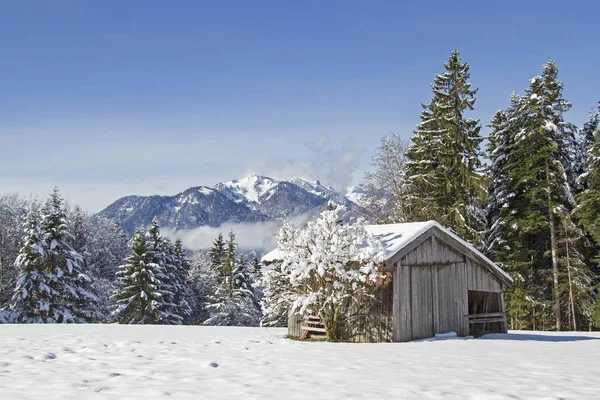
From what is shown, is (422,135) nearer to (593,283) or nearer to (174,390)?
(593,283)

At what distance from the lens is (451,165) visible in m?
28.6

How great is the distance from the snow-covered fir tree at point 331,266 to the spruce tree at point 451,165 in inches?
508

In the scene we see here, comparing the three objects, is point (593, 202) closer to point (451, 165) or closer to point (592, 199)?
point (592, 199)

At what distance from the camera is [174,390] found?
625 centimetres

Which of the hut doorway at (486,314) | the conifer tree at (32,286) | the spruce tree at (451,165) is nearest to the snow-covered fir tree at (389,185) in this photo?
the spruce tree at (451,165)

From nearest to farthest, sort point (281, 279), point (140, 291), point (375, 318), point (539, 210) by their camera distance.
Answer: point (375, 318), point (281, 279), point (539, 210), point (140, 291)

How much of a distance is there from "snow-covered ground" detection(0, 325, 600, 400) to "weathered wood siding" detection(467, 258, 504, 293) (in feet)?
22.1

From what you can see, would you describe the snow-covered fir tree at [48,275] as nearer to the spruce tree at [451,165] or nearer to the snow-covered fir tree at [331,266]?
the snow-covered fir tree at [331,266]

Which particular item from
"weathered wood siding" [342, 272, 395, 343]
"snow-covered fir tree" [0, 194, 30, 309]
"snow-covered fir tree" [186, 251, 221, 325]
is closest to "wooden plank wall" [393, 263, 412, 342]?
"weathered wood siding" [342, 272, 395, 343]

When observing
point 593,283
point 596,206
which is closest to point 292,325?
point 596,206

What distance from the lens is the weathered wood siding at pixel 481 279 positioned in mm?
18895

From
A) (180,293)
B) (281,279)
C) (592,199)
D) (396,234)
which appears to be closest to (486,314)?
(396,234)

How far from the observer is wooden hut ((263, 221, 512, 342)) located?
16266 millimetres

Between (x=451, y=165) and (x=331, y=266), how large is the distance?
1625cm
